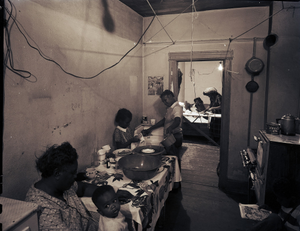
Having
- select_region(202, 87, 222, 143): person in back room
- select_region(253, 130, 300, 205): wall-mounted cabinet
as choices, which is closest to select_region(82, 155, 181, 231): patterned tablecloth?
select_region(253, 130, 300, 205): wall-mounted cabinet

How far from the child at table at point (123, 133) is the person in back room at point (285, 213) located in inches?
78.8

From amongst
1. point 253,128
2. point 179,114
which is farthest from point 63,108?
point 253,128

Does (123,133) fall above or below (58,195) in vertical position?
above

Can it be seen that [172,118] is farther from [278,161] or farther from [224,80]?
[278,161]

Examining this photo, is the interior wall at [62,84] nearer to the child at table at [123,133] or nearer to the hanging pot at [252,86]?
the child at table at [123,133]

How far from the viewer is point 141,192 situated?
7.00 ft

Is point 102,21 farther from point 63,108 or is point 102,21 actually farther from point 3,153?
point 3,153

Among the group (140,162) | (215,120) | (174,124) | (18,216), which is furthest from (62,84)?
(215,120)

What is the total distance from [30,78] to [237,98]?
3.64 metres

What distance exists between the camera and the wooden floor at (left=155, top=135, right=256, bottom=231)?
3117mm

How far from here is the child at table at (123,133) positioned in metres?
3.36

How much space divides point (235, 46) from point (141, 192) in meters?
3.42

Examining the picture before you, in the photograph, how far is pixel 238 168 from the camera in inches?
167

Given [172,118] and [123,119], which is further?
[172,118]
